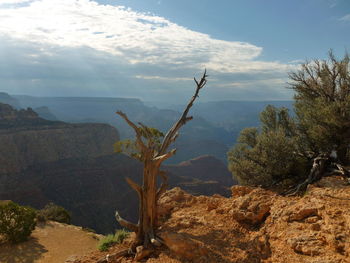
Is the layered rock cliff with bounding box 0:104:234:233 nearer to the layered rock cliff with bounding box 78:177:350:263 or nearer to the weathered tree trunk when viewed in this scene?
the layered rock cliff with bounding box 78:177:350:263

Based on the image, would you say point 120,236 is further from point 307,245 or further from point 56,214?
point 56,214

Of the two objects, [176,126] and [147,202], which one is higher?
[176,126]

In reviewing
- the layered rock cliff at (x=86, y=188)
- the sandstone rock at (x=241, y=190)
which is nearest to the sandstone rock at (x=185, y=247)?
the sandstone rock at (x=241, y=190)

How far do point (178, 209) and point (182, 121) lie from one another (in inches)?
182

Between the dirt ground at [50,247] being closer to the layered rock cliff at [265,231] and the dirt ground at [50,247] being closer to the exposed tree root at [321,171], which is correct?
the layered rock cliff at [265,231]

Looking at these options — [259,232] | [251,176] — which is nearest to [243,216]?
[259,232]

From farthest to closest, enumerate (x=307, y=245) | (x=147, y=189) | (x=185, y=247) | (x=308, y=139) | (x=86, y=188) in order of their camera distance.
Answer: (x=86, y=188), (x=308, y=139), (x=147, y=189), (x=185, y=247), (x=307, y=245)

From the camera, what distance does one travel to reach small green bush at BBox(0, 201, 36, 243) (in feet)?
52.0

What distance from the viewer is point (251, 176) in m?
15.4

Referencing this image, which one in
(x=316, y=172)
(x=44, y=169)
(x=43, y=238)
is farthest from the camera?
(x=44, y=169)

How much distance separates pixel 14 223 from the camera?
53.3 feet

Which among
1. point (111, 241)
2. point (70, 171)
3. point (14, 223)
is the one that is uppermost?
point (111, 241)

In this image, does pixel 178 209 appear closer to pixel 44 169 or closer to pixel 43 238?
pixel 43 238

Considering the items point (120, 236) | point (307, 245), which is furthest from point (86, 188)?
point (307, 245)
